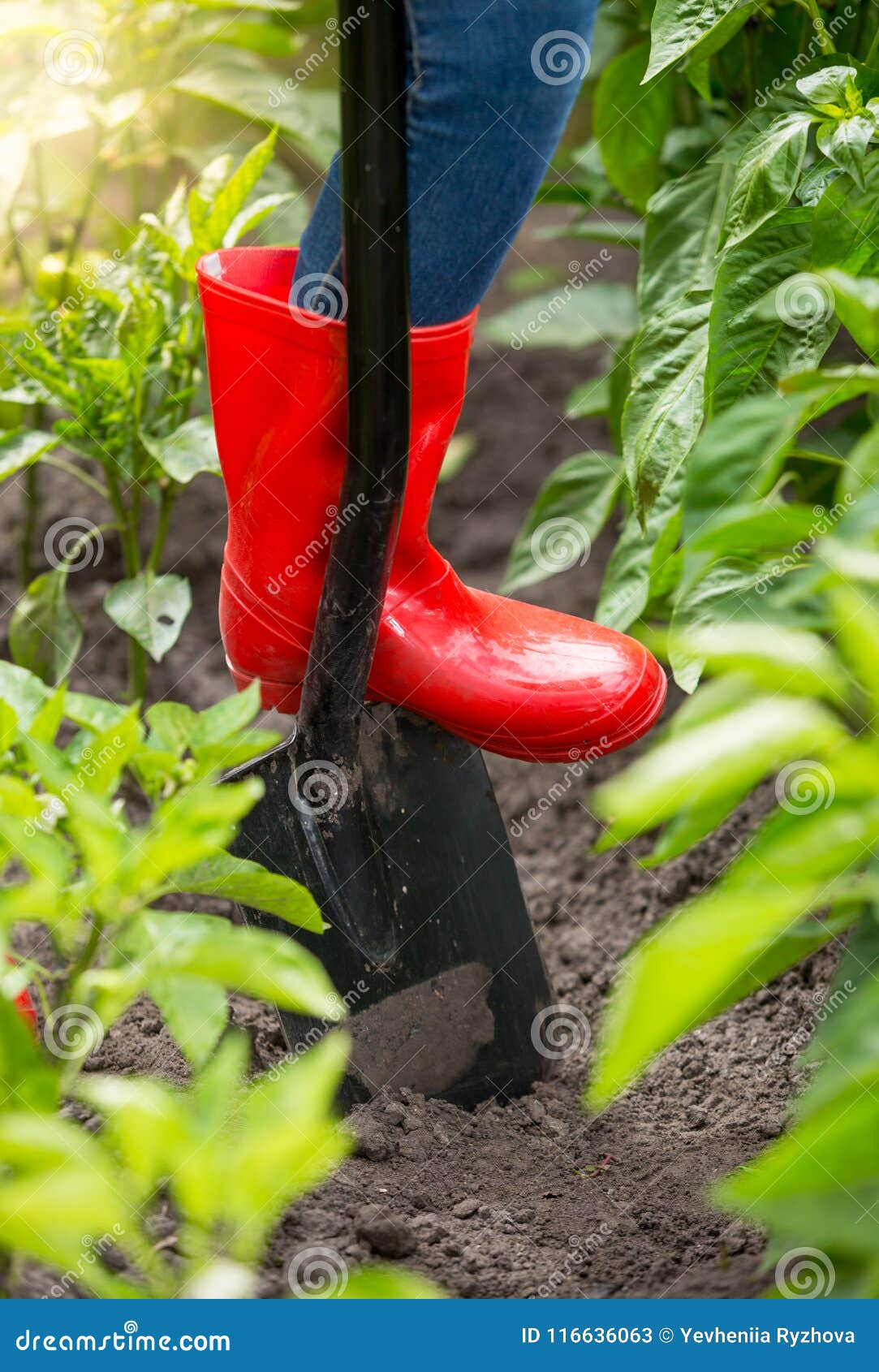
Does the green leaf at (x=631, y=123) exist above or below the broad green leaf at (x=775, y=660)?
above

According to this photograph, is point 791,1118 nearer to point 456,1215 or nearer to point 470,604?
point 456,1215

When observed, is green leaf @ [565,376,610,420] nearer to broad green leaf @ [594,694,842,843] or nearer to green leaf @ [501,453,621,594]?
green leaf @ [501,453,621,594]

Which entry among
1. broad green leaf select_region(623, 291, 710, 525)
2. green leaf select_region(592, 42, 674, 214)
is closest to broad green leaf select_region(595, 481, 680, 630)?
broad green leaf select_region(623, 291, 710, 525)

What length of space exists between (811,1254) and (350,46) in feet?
2.53

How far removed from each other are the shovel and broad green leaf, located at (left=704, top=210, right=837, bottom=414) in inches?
9.3

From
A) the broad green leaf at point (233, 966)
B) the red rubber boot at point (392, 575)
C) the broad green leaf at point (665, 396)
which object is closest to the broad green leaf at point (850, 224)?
the broad green leaf at point (665, 396)

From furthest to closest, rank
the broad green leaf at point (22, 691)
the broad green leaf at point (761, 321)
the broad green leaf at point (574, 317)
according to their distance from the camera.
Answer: the broad green leaf at point (574, 317), the broad green leaf at point (761, 321), the broad green leaf at point (22, 691)

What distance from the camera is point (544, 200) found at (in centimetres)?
162

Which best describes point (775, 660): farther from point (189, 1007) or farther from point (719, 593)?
point (719, 593)

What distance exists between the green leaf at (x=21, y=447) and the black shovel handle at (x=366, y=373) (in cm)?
43

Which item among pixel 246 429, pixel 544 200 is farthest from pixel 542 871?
pixel 544 200

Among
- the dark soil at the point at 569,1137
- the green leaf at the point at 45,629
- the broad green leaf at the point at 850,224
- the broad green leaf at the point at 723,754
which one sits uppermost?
the broad green leaf at the point at 850,224

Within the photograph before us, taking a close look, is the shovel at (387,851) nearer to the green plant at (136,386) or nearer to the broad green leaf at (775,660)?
the green plant at (136,386)

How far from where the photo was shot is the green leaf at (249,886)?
0.66 m
